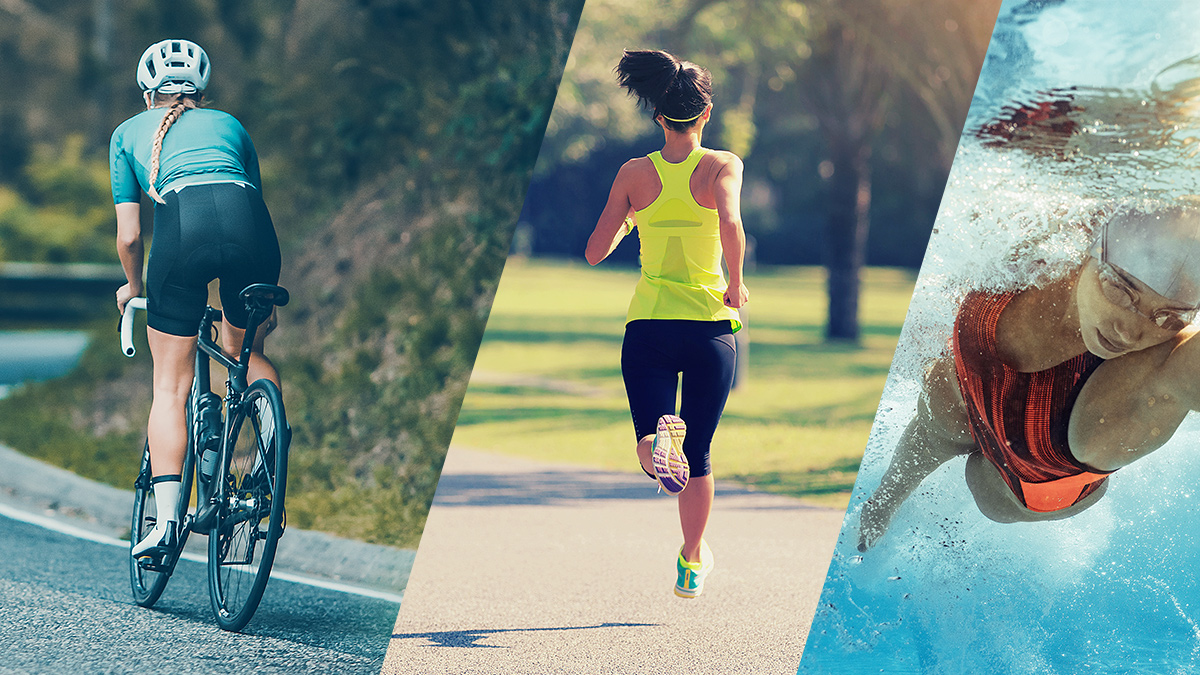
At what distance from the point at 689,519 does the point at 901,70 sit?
30.2 ft

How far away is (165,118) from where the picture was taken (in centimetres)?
455

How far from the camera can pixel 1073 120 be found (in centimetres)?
420

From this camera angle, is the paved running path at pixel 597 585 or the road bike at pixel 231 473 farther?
the paved running path at pixel 597 585

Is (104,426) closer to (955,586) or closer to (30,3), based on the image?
(955,586)

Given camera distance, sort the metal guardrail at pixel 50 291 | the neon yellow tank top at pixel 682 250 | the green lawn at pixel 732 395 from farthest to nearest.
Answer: the metal guardrail at pixel 50 291, the green lawn at pixel 732 395, the neon yellow tank top at pixel 682 250

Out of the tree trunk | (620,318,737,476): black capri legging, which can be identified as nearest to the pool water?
(620,318,737,476): black capri legging

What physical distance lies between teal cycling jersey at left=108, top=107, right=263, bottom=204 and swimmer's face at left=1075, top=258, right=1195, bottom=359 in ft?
10.7

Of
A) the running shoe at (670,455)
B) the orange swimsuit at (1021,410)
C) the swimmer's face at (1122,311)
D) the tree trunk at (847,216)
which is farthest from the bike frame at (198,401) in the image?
the tree trunk at (847,216)

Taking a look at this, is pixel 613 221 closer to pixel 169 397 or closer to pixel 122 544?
pixel 169 397

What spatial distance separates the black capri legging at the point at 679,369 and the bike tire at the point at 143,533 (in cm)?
215

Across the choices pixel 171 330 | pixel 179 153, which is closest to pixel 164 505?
pixel 171 330

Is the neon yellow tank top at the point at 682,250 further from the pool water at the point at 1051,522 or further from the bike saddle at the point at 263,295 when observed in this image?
the bike saddle at the point at 263,295

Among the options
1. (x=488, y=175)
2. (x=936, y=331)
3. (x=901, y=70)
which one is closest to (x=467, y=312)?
(x=488, y=175)

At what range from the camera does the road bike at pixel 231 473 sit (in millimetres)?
4457
